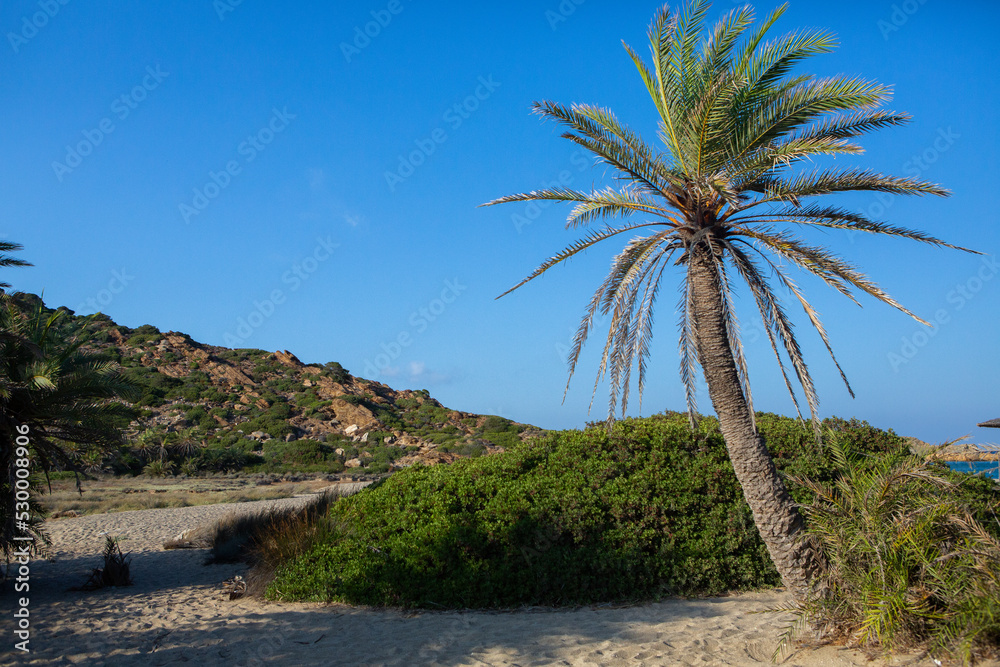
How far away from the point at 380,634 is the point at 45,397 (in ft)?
22.5

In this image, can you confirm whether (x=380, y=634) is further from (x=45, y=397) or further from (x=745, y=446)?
(x=45, y=397)

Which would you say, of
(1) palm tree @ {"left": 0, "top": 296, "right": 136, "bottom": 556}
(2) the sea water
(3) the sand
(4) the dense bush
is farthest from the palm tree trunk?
(1) palm tree @ {"left": 0, "top": 296, "right": 136, "bottom": 556}

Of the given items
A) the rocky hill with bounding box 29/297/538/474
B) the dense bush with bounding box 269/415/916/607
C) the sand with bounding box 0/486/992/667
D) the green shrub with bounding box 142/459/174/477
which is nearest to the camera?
the sand with bounding box 0/486/992/667

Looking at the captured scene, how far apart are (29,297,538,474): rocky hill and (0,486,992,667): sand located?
21.8m

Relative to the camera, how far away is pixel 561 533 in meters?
8.63

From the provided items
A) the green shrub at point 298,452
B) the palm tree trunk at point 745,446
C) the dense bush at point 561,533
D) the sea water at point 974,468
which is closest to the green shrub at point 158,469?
the green shrub at point 298,452

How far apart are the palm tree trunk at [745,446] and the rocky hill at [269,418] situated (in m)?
23.6

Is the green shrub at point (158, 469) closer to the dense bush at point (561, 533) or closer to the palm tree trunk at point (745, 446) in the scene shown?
the dense bush at point (561, 533)

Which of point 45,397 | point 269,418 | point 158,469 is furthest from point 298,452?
point 45,397

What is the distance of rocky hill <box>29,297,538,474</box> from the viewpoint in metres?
35.2

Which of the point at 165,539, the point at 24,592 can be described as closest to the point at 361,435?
the point at 165,539

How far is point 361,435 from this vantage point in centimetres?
4328

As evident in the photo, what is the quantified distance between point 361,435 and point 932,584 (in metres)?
40.9

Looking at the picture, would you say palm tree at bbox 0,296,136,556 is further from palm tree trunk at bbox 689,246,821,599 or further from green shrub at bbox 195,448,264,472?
green shrub at bbox 195,448,264,472
